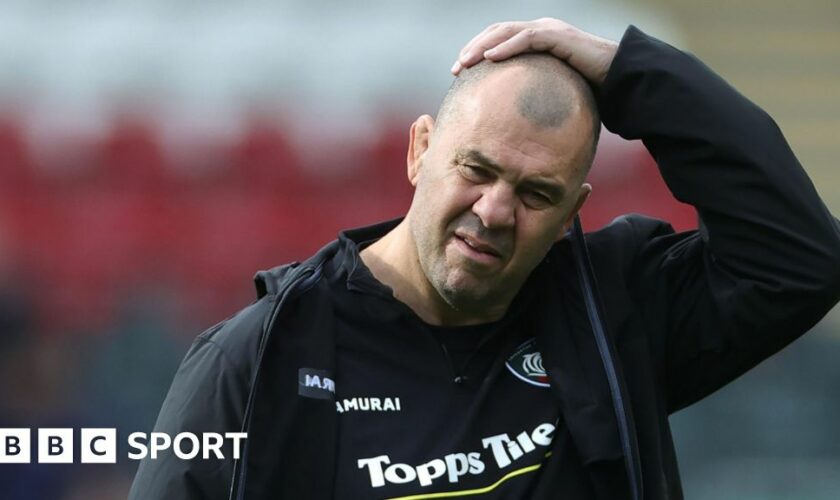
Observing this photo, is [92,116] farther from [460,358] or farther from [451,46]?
[460,358]

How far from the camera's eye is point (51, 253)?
13.0 feet

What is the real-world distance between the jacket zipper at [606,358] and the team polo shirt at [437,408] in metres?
0.07

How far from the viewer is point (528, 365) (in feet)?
4.69

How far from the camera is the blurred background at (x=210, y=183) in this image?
12.5ft

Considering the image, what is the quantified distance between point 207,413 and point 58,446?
2552 mm

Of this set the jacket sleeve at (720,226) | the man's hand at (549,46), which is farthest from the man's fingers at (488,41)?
the jacket sleeve at (720,226)

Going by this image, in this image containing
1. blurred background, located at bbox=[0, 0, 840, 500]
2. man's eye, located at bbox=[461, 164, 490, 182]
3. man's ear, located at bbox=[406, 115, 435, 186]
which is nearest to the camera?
man's eye, located at bbox=[461, 164, 490, 182]

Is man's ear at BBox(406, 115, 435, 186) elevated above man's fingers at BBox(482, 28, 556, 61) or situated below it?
below

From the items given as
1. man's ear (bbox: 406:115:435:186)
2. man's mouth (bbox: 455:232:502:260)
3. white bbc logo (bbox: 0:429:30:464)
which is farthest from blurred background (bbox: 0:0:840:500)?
man's mouth (bbox: 455:232:502:260)

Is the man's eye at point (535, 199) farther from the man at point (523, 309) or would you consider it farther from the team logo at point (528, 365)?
the team logo at point (528, 365)

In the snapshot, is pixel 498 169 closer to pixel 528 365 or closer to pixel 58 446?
pixel 528 365

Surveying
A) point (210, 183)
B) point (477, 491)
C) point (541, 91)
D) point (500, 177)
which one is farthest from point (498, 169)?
point (210, 183)

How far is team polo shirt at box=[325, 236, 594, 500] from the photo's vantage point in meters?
1.32

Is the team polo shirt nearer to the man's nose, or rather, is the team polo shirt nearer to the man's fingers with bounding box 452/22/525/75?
the man's nose
